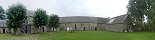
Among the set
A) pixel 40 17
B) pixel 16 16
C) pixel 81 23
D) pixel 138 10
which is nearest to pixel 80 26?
pixel 81 23

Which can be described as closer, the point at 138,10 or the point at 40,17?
the point at 40,17

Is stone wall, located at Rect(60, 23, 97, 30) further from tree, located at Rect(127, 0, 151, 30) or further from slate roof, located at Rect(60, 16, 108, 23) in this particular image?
tree, located at Rect(127, 0, 151, 30)

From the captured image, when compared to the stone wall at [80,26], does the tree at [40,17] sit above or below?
above

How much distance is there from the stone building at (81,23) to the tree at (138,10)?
3855cm

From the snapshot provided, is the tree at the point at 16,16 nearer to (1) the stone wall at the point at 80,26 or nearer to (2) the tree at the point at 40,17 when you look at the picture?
(2) the tree at the point at 40,17

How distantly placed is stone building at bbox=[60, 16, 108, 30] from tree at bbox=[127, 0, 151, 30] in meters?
38.5

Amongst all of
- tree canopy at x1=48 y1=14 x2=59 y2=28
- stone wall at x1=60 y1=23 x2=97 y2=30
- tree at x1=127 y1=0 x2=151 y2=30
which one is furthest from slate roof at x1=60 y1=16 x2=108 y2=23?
tree at x1=127 y1=0 x2=151 y2=30

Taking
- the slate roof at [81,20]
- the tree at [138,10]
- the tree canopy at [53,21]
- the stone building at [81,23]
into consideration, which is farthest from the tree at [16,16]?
the slate roof at [81,20]

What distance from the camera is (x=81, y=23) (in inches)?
4518

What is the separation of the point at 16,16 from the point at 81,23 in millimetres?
57634

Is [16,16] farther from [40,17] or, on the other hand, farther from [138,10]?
[138,10]

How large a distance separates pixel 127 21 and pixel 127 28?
239cm

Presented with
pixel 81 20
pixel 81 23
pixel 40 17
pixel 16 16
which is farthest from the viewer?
pixel 81 20

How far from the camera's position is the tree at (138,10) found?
239 ft
